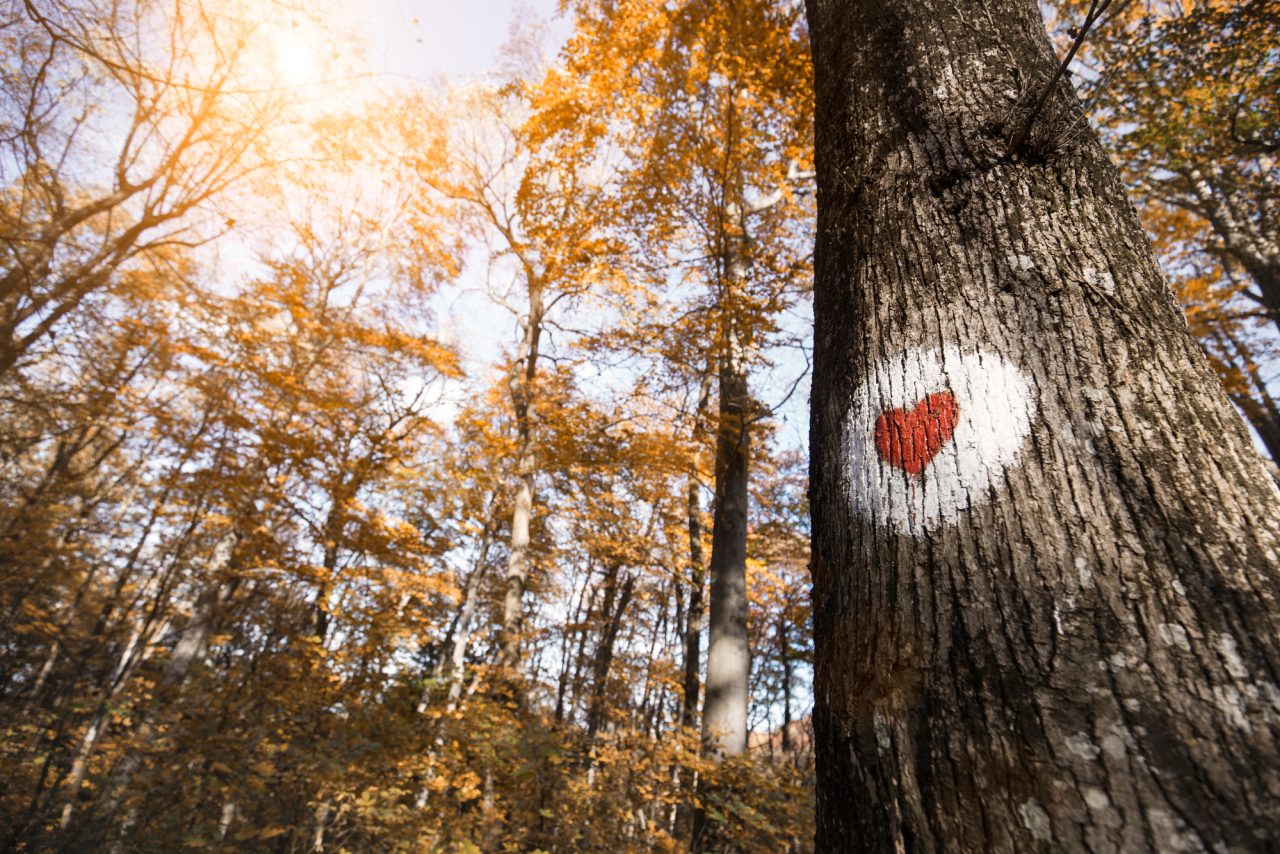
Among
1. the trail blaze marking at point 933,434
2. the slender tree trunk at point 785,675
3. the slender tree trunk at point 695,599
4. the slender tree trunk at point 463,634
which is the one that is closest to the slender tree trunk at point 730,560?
the slender tree trunk at point 695,599

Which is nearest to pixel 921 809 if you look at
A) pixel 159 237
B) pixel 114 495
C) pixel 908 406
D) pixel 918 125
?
pixel 908 406

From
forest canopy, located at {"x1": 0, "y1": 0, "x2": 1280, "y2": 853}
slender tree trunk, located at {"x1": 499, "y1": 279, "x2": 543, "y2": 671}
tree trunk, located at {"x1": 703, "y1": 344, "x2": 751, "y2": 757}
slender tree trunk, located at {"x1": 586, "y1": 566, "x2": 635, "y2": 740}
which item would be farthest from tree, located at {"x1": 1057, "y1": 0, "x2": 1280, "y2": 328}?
slender tree trunk, located at {"x1": 586, "y1": 566, "x2": 635, "y2": 740}

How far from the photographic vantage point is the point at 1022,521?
0.80 m

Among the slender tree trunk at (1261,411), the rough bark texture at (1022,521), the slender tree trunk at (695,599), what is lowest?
the rough bark texture at (1022,521)

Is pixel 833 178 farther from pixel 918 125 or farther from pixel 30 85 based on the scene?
pixel 30 85

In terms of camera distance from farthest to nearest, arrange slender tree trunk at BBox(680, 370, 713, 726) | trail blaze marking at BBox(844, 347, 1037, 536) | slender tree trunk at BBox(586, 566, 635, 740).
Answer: slender tree trunk at BBox(586, 566, 635, 740) < slender tree trunk at BBox(680, 370, 713, 726) < trail blaze marking at BBox(844, 347, 1037, 536)

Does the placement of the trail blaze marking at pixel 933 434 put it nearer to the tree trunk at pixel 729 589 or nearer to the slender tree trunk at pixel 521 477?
the tree trunk at pixel 729 589

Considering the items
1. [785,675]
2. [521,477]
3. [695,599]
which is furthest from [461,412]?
[785,675]

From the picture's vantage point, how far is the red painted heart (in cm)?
93

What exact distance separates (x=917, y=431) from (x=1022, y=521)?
0.22 m

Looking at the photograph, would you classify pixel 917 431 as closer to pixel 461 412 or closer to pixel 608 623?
pixel 461 412

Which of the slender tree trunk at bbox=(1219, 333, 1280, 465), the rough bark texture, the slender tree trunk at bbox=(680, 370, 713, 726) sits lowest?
the rough bark texture

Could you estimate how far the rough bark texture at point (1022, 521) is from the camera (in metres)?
0.62

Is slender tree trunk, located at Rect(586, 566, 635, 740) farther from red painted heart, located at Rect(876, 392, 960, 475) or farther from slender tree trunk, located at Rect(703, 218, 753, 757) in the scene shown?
red painted heart, located at Rect(876, 392, 960, 475)
